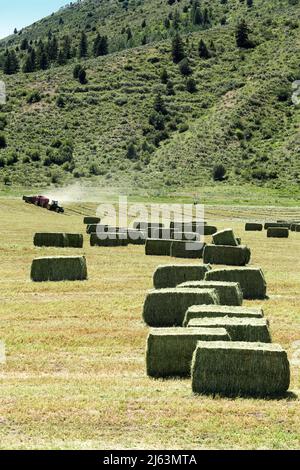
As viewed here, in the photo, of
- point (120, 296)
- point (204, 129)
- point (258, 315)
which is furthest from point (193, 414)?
point (204, 129)

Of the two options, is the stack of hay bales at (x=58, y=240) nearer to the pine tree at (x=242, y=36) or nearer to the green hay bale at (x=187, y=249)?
the green hay bale at (x=187, y=249)

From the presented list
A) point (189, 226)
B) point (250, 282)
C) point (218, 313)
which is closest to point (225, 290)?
point (250, 282)

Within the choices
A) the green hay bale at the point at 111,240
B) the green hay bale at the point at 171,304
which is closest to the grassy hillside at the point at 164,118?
the green hay bale at the point at 111,240

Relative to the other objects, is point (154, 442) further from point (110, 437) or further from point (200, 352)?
point (200, 352)

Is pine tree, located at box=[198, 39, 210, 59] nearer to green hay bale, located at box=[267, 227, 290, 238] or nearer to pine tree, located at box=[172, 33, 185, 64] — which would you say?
pine tree, located at box=[172, 33, 185, 64]

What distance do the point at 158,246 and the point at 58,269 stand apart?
10360 millimetres

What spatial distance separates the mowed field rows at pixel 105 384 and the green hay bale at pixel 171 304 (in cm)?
37

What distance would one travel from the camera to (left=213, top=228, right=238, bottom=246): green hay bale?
36062 mm

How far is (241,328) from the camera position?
15172mm

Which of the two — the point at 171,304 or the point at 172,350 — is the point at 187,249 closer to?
the point at 171,304

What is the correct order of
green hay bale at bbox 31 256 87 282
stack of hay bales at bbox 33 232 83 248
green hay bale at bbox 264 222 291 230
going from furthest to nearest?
green hay bale at bbox 264 222 291 230
stack of hay bales at bbox 33 232 83 248
green hay bale at bbox 31 256 87 282

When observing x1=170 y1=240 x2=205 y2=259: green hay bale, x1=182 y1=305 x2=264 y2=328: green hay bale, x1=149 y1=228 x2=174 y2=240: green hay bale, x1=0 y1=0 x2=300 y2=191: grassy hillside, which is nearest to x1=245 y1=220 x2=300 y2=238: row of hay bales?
x1=149 y1=228 x2=174 y2=240: green hay bale

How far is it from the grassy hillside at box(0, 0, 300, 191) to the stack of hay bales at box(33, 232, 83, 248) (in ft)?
254

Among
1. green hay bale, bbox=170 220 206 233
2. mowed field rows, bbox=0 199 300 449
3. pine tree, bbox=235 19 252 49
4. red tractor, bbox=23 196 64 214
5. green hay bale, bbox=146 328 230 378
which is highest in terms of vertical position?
pine tree, bbox=235 19 252 49
